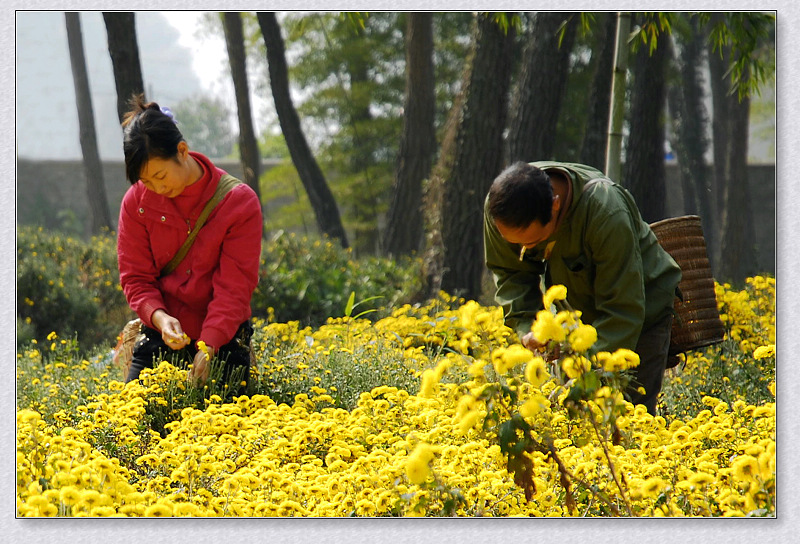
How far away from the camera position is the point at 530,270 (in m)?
2.94

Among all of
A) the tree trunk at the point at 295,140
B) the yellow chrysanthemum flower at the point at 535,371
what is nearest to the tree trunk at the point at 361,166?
the tree trunk at the point at 295,140

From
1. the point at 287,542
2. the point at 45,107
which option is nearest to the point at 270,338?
the point at 45,107

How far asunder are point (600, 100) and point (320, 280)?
8.61ft

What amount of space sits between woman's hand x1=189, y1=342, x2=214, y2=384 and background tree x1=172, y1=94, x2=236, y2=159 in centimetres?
149

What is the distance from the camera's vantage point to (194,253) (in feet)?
10.8

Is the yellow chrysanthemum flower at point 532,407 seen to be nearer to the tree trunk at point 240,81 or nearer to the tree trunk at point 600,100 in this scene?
the tree trunk at point 240,81

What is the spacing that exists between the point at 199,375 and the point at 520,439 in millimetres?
1558

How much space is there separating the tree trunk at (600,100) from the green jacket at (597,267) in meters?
3.69

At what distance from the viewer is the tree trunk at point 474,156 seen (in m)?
5.57

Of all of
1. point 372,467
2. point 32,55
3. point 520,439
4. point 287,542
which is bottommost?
point 287,542

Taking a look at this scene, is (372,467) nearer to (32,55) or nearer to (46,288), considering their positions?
(32,55)

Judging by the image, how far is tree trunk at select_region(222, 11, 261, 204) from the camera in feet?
15.3

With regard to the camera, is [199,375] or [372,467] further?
[199,375]

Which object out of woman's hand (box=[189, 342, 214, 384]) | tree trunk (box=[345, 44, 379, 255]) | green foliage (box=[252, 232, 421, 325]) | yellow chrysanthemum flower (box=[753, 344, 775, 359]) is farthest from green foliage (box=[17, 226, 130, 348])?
yellow chrysanthemum flower (box=[753, 344, 775, 359])
